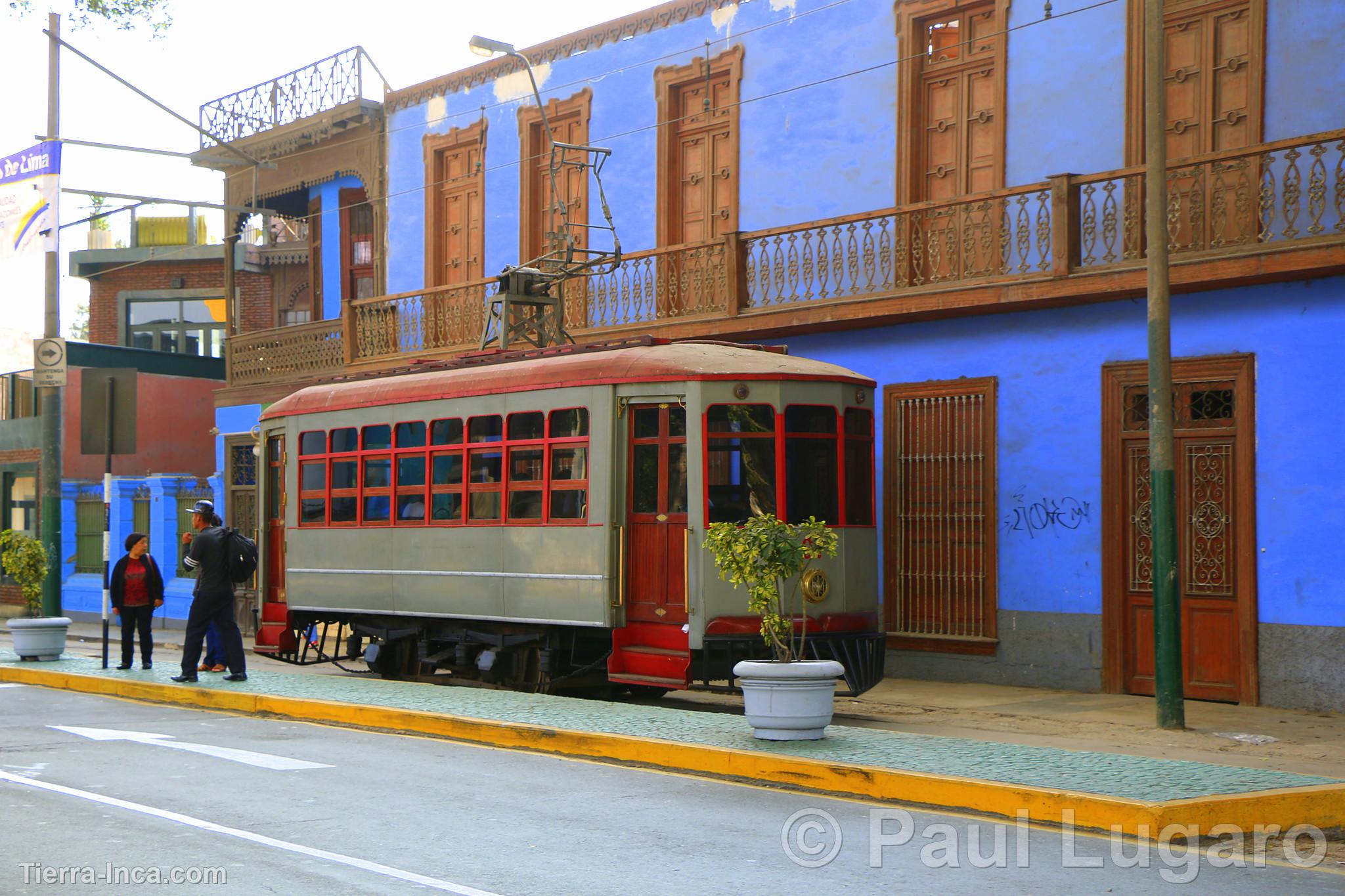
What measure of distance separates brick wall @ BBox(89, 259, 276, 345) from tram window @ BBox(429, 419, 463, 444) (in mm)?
26244

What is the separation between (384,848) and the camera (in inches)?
283

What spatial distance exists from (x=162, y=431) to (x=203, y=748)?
2165cm

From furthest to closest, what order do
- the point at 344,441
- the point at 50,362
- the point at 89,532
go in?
the point at 89,532, the point at 50,362, the point at 344,441

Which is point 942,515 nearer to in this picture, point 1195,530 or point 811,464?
point 1195,530

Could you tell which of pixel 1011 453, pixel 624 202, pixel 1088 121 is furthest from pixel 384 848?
pixel 624 202

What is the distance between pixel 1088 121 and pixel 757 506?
5900 mm

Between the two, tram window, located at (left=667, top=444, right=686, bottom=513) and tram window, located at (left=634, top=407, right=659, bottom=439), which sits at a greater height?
tram window, located at (left=634, top=407, right=659, bottom=439)

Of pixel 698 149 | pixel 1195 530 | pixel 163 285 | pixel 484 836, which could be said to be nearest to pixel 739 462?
pixel 1195 530

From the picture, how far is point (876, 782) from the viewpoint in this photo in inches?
357

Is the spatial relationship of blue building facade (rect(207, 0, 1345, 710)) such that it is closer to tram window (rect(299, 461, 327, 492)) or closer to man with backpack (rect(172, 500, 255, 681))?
tram window (rect(299, 461, 327, 492))

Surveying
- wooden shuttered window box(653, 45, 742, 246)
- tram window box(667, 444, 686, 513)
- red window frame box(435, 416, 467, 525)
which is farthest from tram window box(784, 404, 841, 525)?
wooden shuttered window box(653, 45, 742, 246)

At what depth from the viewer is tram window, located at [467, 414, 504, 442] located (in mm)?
14484

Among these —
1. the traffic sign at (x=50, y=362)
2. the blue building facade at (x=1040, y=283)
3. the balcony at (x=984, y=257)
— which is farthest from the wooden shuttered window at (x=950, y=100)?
the traffic sign at (x=50, y=362)

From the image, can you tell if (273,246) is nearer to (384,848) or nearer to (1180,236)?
(1180,236)
